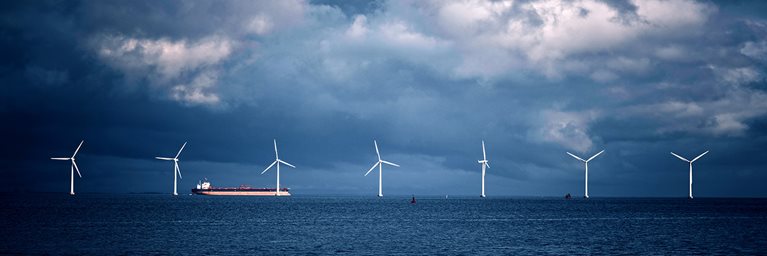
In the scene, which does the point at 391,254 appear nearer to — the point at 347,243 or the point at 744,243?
the point at 347,243

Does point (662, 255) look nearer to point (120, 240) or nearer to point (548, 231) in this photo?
point (548, 231)

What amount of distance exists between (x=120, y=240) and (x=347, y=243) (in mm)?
27969

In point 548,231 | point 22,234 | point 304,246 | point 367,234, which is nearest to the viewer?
point 304,246

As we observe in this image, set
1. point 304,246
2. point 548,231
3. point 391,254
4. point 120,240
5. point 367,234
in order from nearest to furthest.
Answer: point 391,254, point 304,246, point 120,240, point 367,234, point 548,231

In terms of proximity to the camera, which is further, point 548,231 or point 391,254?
point 548,231

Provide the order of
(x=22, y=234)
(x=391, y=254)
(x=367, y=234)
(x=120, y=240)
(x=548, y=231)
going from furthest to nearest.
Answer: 1. (x=548, y=231)
2. (x=367, y=234)
3. (x=22, y=234)
4. (x=120, y=240)
5. (x=391, y=254)

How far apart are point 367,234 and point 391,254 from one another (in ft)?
96.5

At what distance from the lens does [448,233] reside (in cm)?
11075

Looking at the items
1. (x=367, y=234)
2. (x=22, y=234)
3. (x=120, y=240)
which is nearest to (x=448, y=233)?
(x=367, y=234)

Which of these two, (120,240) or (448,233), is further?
(448,233)

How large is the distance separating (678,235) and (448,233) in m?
33.2

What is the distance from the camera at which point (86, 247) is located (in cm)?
8244

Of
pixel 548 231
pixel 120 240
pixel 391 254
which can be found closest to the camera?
pixel 391 254

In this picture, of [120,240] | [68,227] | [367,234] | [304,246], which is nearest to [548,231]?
[367,234]
